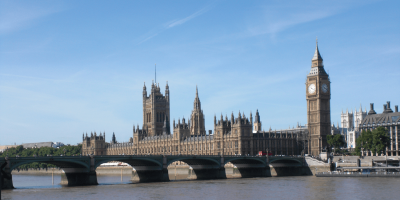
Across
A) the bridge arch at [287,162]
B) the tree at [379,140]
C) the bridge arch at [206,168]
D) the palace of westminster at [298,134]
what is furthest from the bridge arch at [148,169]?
the tree at [379,140]

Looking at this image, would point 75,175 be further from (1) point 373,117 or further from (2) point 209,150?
(1) point 373,117

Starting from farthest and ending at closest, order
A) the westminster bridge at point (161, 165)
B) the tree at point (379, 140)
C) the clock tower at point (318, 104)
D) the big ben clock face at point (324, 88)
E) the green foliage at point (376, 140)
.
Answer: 1. the big ben clock face at point (324, 88)
2. the clock tower at point (318, 104)
3. the green foliage at point (376, 140)
4. the tree at point (379, 140)
5. the westminster bridge at point (161, 165)

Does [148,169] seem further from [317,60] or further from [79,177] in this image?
[317,60]

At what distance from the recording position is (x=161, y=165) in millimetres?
89375

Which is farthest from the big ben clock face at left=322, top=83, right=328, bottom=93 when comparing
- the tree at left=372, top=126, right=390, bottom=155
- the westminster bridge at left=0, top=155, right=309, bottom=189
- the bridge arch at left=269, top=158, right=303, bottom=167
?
the bridge arch at left=269, top=158, right=303, bottom=167

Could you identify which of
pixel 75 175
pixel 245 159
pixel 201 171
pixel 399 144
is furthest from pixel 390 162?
pixel 75 175

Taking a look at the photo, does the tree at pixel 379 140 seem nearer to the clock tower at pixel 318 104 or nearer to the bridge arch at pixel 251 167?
the clock tower at pixel 318 104

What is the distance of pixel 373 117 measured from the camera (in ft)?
452

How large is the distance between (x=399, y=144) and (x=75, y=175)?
8418 cm

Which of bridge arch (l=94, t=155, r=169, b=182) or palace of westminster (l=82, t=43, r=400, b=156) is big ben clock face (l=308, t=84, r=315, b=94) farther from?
bridge arch (l=94, t=155, r=169, b=182)

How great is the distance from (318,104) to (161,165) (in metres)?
66.4

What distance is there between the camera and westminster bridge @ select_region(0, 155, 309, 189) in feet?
243

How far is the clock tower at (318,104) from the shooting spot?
140m

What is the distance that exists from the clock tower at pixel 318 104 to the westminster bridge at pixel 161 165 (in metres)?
29.1
